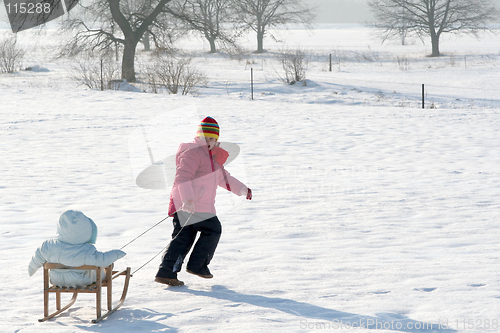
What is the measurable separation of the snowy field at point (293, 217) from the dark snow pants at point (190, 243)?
0.17 meters

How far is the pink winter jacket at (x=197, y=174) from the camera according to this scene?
143 inches

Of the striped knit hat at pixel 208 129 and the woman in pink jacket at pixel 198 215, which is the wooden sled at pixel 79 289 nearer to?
the woman in pink jacket at pixel 198 215

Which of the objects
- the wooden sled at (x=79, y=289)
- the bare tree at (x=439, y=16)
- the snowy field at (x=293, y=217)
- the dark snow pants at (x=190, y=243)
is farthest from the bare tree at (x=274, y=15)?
the wooden sled at (x=79, y=289)

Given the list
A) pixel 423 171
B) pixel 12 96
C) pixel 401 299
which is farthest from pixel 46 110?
pixel 401 299

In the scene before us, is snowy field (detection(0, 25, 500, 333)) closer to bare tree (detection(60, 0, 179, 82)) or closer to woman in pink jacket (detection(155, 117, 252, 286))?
woman in pink jacket (detection(155, 117, 252, 286))

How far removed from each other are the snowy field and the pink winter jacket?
648mm

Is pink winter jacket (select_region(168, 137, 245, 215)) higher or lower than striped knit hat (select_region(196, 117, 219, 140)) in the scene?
lower

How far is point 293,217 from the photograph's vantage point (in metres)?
5.71

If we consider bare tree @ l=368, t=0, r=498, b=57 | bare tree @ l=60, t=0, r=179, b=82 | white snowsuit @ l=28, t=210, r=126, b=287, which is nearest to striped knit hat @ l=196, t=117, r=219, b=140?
white snowsuit @ l=28, t=210, r=126, b=287

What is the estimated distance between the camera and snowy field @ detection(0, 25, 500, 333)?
3.28 metres

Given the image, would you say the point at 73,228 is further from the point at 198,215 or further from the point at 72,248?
the point at 198,215

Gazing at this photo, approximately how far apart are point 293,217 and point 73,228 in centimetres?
307

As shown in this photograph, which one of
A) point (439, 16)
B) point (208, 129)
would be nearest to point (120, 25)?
point (208, 129)

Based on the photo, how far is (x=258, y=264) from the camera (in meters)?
4.25
